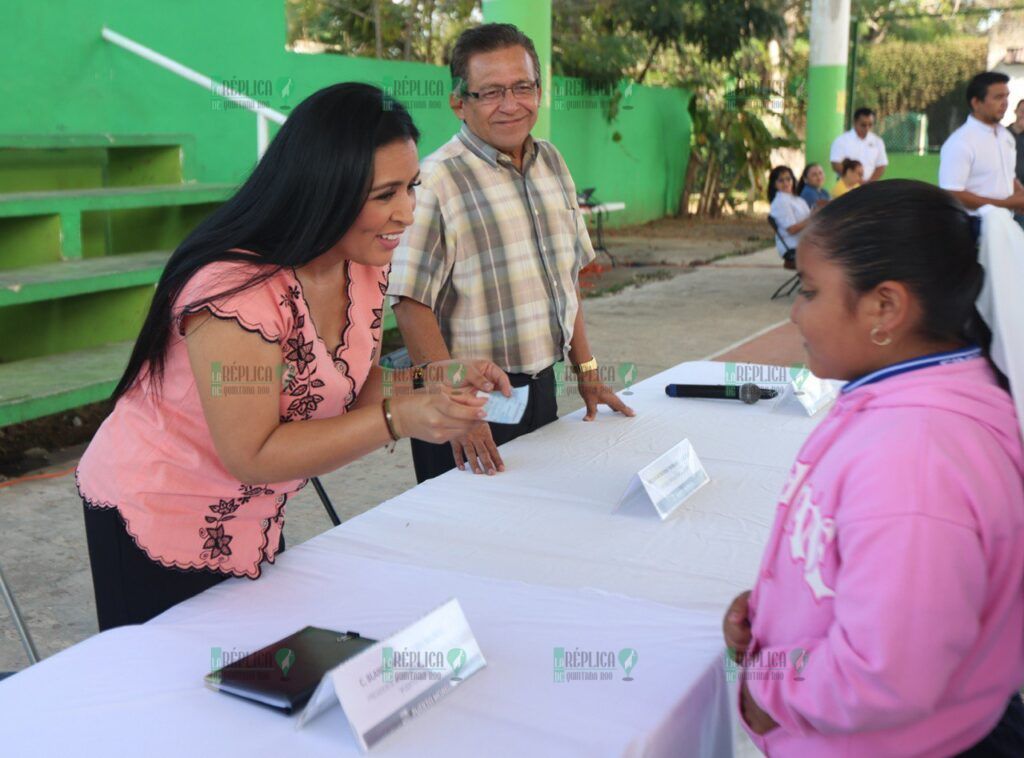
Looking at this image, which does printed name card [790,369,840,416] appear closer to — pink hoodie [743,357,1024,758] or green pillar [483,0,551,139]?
pink hoodie [743,357,1024,758]

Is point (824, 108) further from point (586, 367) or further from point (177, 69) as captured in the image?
point (586, 367)

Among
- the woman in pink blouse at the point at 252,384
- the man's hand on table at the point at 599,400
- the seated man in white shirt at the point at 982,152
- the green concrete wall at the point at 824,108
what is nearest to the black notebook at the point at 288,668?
the woman in pink blouse at the point at 252,384

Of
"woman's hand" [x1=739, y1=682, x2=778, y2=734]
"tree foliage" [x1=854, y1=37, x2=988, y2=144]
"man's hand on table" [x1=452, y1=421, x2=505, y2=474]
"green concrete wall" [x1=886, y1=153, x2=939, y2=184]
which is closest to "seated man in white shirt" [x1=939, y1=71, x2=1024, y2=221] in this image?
"man's hand on table" [x1=452, y1=421, x2=505, y2=474]

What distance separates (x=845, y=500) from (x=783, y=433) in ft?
4.58

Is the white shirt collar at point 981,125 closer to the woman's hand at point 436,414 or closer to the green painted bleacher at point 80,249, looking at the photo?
the green painted bleacher at point 80,249

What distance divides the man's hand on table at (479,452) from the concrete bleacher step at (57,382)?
238 centimetres

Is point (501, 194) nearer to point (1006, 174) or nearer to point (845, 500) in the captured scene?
point (845, 500)

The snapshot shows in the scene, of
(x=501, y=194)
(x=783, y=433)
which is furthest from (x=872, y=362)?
(x=501, y=194)

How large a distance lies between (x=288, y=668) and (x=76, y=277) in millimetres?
3754

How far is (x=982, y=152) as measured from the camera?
613 centimetres

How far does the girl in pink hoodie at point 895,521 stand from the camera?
944mm

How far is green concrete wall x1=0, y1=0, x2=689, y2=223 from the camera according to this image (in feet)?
17.5

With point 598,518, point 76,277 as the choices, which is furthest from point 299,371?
point 76,277

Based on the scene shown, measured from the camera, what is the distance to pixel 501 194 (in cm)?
242
